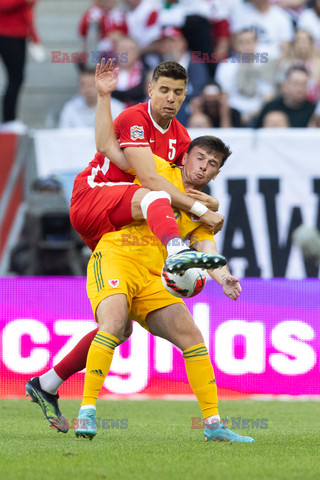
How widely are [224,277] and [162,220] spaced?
61cm

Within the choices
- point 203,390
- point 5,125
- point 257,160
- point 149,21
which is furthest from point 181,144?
point 149,21

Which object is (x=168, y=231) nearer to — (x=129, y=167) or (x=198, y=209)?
(x=198, y=209)

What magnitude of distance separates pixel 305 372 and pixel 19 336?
2.86 m

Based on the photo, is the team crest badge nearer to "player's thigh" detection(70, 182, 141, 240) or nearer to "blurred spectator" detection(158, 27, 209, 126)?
"player's thigh" detection(70, 182, 141, 240)

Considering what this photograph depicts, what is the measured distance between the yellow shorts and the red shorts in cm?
17

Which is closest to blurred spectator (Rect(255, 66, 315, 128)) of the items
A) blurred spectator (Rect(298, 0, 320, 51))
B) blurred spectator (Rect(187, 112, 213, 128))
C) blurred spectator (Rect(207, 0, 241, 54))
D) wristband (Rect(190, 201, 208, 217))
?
blurred spectator (Rect(187, 112, 213, 128))

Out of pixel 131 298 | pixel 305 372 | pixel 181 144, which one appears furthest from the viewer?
pixel 305 372

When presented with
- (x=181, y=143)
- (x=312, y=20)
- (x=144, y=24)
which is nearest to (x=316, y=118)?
(x=312, y=20)

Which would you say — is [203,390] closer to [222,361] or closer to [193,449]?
[193,449]

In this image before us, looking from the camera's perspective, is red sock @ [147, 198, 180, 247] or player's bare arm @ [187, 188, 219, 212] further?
player's bare arm @ [187, 188, 219, 212]

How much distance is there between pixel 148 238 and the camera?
18.5 feet

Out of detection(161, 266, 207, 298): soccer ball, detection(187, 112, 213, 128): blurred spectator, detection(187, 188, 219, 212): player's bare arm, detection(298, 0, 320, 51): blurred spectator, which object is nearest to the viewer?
detection(161, 266, 207, 298): soccer ball

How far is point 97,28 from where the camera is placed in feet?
41.9

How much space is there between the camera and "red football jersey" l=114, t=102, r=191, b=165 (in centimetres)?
551
